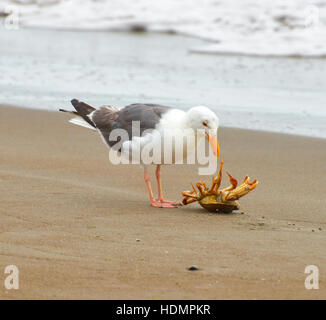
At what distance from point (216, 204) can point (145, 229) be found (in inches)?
33.7

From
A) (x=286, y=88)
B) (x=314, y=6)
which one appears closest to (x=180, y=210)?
(x=286, y=88)

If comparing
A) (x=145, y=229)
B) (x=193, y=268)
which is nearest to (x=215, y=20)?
(x=145, y=229)

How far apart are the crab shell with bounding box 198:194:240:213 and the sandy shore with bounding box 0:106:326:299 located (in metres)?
0.08

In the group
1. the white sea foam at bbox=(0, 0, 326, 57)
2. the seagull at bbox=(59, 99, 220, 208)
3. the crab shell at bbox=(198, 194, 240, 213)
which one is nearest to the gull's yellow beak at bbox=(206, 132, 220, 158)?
the seagull at bbox=(59, 99, 220, 208)

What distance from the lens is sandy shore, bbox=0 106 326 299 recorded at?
413 centimetres

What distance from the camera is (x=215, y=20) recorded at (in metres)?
24.0

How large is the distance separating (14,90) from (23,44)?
755 cm

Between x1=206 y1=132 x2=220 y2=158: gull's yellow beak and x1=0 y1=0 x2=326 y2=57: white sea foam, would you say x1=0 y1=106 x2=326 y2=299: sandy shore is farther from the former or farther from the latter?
x1=0 y1=0 x2=326 y2=57: white sea foam

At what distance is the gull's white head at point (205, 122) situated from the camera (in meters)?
6.02

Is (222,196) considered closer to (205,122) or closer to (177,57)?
(205,122)

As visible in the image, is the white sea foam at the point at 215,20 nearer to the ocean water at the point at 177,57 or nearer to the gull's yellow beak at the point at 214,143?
the ocean water at the point at 177,57

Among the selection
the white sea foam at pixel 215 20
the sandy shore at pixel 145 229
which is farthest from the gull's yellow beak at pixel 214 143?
the white sea foam at pixel 215 20

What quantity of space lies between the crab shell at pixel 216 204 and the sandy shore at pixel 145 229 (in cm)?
8
